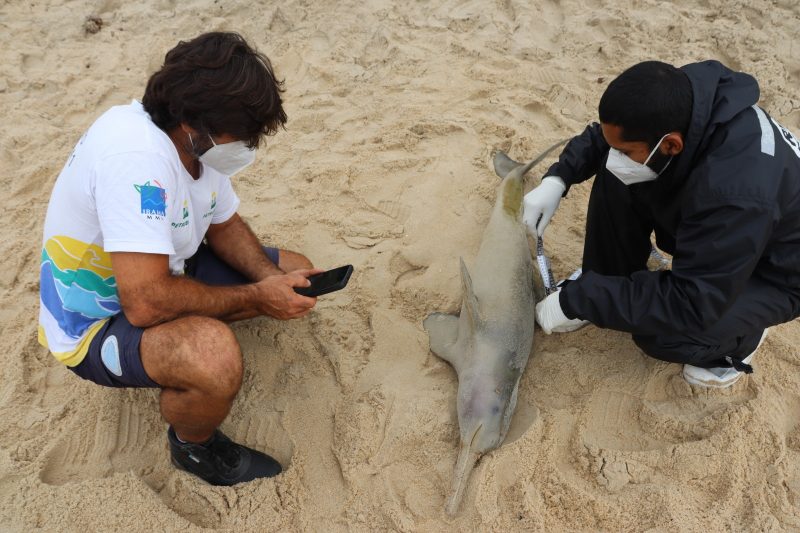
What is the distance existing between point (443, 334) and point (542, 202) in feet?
2.77

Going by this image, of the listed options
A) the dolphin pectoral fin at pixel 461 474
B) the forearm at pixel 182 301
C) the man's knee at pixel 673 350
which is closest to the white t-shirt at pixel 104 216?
the forearm at pixel 182 301

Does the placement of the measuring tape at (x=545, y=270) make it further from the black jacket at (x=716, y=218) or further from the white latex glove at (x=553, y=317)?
the black jacket at (x=716, y=218)

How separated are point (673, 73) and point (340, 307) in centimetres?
181

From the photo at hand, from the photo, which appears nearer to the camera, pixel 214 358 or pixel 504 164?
pixel 214 358

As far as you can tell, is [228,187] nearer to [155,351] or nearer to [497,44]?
[155,351]

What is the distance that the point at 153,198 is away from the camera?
2023mm

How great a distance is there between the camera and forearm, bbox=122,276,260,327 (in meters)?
2.11

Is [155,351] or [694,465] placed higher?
[155,351]

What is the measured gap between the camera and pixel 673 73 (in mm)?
2107

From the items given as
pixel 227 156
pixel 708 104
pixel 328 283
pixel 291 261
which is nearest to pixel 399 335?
pixel 328 283

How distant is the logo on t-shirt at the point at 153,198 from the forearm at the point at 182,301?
0.81ft

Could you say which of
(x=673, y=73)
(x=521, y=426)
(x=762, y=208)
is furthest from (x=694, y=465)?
(x=673, y=73)

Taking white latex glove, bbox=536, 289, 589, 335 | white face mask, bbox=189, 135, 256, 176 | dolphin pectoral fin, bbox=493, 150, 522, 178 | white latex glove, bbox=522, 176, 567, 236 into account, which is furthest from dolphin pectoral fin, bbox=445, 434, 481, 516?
dolphin pectoral fin, bbox=493, 150, 522, 178

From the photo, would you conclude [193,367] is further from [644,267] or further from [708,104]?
[644,267]
